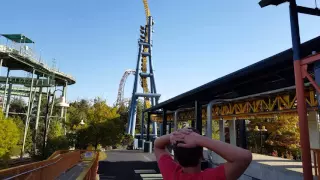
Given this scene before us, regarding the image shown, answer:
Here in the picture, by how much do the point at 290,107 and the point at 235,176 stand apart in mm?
12665

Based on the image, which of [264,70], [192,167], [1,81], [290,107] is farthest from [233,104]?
[1,81]

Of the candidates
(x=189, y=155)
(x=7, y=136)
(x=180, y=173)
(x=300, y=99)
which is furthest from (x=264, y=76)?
(x=7, y=136)

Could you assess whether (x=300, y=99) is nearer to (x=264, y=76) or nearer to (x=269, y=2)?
(x=269, y=2)

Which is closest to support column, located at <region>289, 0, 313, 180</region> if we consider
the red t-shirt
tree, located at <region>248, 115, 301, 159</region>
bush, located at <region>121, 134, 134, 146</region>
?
the red t-shirt

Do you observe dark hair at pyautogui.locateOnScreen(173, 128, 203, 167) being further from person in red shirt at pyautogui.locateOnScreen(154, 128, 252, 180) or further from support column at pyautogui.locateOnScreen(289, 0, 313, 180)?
support column at pyautogui.locateOnScreen(289, 0, 313, 180)

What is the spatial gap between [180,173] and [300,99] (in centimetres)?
498

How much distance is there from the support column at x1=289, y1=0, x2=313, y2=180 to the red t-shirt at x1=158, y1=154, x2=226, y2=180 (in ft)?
15.7

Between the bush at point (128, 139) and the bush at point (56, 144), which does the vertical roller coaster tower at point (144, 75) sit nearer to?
the bush at point (128, 139)

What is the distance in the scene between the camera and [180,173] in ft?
5.62

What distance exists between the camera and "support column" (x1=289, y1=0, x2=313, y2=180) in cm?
554

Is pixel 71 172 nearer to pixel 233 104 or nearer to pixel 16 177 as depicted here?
pixel 16 177

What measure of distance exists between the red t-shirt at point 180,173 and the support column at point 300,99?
478 cm

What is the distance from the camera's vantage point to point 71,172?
15250mm

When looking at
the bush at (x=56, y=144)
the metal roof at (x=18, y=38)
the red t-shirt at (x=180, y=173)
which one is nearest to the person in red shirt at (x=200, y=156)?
the red t-shirt at (x=180, y=173)
